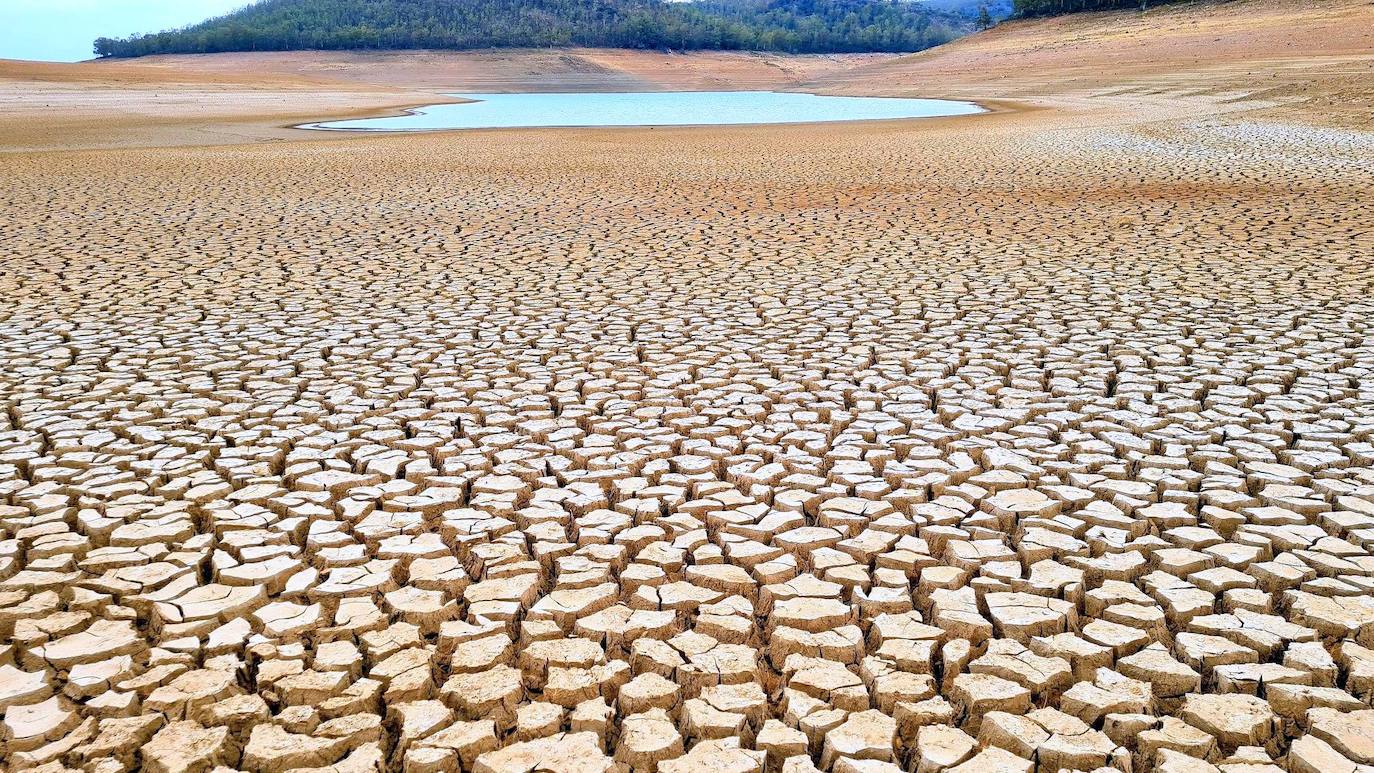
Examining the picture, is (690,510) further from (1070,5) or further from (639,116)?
(1070,5)

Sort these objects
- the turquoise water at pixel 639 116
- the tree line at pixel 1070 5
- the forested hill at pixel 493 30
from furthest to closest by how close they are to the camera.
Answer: the forested hill at pixel 493 30
the tree line at pixel 1070 5
the turquoise water at pixel 639 116

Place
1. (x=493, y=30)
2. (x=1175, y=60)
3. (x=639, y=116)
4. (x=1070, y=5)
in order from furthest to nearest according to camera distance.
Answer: (x=493, y=30) < (x=1070, y=5) < (x=1175, y=60) < (x=639, y=116)

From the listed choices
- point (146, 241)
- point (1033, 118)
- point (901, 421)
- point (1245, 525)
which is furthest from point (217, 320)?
point (1033, 118)

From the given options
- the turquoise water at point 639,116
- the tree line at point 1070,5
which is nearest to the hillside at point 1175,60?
the tree line at point 1070,5

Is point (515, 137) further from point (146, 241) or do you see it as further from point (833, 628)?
point (833, 628)

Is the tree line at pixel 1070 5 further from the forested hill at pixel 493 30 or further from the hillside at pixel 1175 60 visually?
the forested hill at pixel 493 30

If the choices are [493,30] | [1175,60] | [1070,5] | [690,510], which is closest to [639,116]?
[1175,60]
